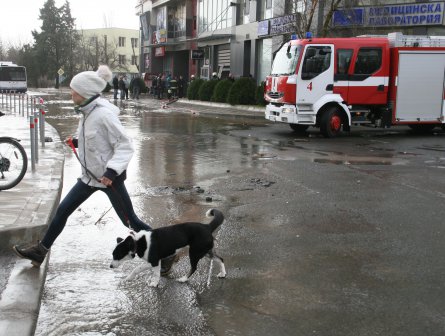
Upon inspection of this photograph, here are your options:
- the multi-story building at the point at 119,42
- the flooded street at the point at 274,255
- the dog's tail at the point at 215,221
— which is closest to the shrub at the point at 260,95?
the flooded street at the point at 274,255

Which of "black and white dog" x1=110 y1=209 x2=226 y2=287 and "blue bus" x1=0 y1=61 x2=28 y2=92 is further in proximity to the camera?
"blue bus" x1=0 y1=61 x2=28 y2=92

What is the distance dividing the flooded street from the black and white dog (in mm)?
258

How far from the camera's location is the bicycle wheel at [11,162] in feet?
25.2

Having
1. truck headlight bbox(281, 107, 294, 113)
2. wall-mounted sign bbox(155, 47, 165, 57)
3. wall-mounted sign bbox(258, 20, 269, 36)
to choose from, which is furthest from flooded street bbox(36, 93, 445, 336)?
wall-mounted sign bbox(155, 47, 165, 57)

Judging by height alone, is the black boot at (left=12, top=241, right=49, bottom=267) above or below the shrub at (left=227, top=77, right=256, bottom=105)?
below

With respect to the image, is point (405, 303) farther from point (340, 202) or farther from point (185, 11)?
point (185, 11)

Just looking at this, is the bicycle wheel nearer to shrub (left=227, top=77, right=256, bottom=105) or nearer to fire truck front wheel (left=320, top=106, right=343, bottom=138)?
Answer: fire truck front wheel (left=320, top=106, right=343, bottom=138)

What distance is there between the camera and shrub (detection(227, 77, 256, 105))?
92.8 feet

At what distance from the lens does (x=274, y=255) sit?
558 cm

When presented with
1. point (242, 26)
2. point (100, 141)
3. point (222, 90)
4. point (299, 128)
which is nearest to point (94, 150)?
point (100, 141)

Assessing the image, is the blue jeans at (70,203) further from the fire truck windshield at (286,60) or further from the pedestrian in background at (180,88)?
the pedestrian in background at (180,88)

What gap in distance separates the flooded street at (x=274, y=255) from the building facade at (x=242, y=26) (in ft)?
48.5

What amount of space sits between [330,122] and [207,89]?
58.1ft

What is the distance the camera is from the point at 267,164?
1124 cm
